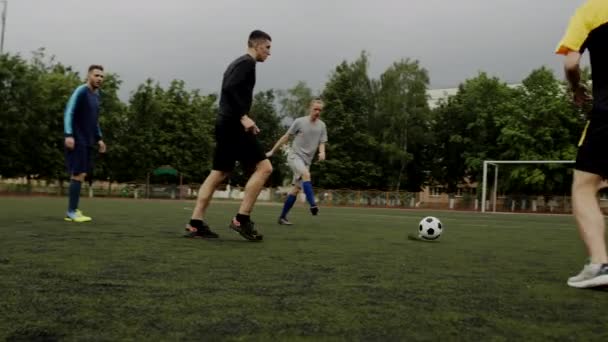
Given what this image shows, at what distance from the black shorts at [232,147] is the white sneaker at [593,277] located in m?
3.50

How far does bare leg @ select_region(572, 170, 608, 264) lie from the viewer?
12.0 feet

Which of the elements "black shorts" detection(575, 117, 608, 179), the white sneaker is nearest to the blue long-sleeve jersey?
"black shorts" detection(575, 117, 608, 179)

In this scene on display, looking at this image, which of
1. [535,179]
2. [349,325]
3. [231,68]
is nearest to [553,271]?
[349,325]

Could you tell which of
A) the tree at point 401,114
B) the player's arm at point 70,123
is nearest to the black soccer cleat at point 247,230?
the player's arm at point 70,123

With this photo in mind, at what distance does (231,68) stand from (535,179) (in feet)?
124

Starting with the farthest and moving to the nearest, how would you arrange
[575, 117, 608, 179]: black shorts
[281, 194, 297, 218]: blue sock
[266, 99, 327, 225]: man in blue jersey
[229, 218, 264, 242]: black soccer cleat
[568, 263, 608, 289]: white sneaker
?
[266, 99, 327, 225]: man in blue jersey < [281, 194, 297, 218]: blue sock < [229, 218, 264, 242]: black soccer cleat < [575, 117, 608, 179]: black shorts < [568, 263, 608, 289]: white sneaker

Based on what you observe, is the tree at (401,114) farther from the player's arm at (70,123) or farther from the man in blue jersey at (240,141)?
the man in blue jersey at (240,141)

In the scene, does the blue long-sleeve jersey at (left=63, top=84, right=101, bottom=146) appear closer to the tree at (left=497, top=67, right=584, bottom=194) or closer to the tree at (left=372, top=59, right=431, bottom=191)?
the tree at (left=497, top=67, right=584, bottom=194)

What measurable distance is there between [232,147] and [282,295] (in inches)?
132

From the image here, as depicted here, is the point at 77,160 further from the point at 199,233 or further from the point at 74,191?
the point at 199,233

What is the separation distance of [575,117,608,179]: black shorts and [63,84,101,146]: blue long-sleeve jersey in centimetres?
656

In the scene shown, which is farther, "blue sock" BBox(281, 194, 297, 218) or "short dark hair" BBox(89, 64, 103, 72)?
"blue sock" BBox(281, 194, 297, 218)

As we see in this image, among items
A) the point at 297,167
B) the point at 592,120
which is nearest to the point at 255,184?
the point at 592,120

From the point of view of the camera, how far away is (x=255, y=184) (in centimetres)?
617
